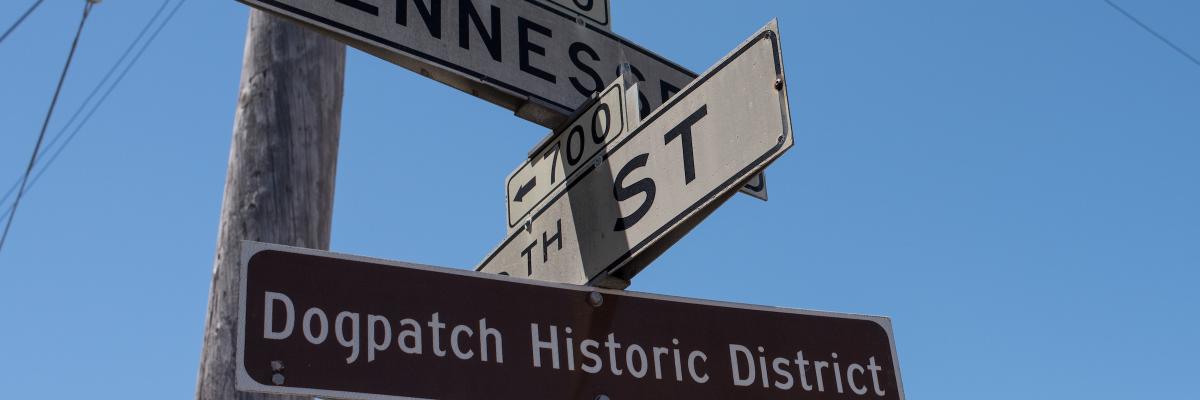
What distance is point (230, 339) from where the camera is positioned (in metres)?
3.36

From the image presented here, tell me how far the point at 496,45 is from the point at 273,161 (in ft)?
3.63

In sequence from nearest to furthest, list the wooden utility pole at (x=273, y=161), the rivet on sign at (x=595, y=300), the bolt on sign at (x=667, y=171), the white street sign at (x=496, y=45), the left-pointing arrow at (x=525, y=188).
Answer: the bolt on sign at (x=667, y=171), the rivet on sign at (x=595, y=300), the white street sign at (x=496, y=45), the left-pointing arrow at (x=525, y=188), the wooden utility pole at (x=273, y=161)

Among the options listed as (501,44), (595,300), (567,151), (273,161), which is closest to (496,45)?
(501,44)

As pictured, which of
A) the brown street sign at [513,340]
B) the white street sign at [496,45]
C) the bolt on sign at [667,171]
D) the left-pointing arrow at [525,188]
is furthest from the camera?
the left-pointing arrow at [525,188]

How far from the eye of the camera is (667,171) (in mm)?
2467

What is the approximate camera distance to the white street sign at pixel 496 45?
103 inches

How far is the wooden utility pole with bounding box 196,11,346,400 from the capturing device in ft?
11.2

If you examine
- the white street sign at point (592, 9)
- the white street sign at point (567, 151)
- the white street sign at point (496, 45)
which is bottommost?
the white street sign at point (567, 151)

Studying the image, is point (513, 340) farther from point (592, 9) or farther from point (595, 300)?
point (592, 9)

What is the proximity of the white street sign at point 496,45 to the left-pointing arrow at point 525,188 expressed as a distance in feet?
0.51

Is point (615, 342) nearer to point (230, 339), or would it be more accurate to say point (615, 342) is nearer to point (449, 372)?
point (449, 372)

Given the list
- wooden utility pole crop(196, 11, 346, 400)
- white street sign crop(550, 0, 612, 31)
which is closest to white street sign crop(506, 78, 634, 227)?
white street sign crop(550, 0, 612, 31)

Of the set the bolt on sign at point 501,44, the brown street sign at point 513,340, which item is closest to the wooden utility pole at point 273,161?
the bolt on sign at point 501,44

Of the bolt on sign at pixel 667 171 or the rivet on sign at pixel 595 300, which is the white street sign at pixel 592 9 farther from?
the rivet on sign at pixel 595 300
